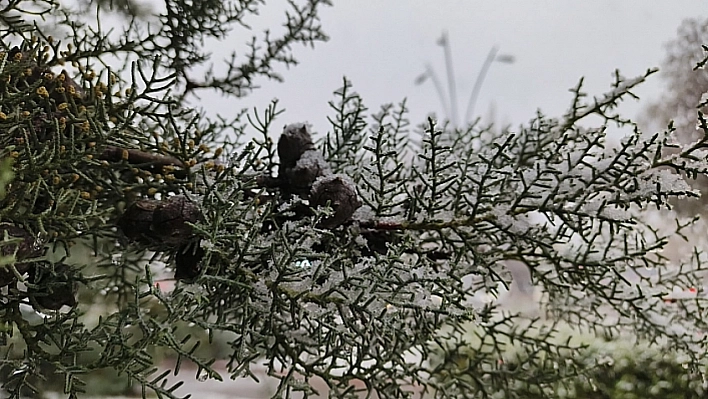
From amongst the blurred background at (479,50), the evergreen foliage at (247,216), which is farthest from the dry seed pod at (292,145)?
the blurred background at (479,50)

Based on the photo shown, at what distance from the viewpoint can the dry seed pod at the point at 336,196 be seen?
30cm

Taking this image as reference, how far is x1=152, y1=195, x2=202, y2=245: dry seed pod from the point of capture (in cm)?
29

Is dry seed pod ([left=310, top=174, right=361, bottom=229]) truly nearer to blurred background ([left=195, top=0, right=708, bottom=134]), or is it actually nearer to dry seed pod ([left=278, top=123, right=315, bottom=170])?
dry seed pod ([left=278, top=123, right=315, bottom=170])

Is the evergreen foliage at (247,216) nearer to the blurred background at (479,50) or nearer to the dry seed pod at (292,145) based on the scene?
the dry seed pod at (292,145)

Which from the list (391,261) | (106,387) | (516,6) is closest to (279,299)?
(391,261)

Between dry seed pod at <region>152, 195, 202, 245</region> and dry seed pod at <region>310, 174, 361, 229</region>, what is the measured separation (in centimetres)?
5

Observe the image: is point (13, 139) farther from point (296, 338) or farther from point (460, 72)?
point (460, 72)

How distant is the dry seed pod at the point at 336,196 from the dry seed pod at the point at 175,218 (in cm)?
5

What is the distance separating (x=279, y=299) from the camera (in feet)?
0.97

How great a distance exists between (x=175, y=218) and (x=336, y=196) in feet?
0.24

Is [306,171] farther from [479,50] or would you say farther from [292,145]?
[479,50]

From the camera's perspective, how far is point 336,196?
0.30 meters

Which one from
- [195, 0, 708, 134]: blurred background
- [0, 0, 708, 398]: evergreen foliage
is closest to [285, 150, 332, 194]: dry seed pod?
[0, 0, 708, 398]: evergreen foliage

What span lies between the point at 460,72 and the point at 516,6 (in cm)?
20
